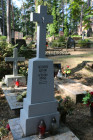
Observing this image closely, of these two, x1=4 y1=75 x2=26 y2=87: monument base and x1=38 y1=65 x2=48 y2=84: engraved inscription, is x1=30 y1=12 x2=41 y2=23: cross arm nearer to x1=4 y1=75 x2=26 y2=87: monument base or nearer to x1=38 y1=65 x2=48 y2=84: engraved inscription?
x1=38 y1=65 x2=48 y2=84: engraved inscription

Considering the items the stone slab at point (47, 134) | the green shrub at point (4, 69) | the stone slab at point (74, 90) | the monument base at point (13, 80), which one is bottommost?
the stone slab at point (47, 134)

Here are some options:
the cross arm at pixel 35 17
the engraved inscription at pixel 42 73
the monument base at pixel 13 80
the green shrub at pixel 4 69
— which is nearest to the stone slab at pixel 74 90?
the monument base at pixel 13 80

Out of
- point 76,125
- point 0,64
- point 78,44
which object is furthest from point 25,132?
point 78,44

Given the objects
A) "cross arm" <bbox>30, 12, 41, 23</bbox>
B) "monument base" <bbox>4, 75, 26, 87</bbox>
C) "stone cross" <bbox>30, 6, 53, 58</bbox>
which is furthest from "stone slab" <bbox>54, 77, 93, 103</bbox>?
"cross arm" <bbox>30, 12, 41, 23</bbox>

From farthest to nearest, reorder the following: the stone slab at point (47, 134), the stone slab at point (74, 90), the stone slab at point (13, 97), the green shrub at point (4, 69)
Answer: the green shrub at point (4, 69) < the stone slab at point (74, 90) < the stone slab at point (13, 97) < the stone slab at point (47, 134)

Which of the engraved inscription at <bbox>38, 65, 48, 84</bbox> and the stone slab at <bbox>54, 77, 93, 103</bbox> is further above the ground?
the engraved inscription at <bbox>38, 65, 48, 84</bbox>

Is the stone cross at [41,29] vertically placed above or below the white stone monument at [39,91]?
above

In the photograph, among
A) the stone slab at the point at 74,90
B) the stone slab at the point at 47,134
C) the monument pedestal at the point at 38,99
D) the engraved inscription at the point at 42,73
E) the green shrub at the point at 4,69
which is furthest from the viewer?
the green shrub at the point at 4,69

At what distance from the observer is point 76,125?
4312 millimetres

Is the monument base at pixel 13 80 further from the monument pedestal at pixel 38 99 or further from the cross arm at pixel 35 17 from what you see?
the cross arm at pixel 35 17

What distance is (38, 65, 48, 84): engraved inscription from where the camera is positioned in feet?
12.0

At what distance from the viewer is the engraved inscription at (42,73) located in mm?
3654

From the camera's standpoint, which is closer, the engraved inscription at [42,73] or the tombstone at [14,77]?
the engraved inscription at [42,73]

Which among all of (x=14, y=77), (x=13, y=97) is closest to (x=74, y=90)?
(x=13, y=97)
